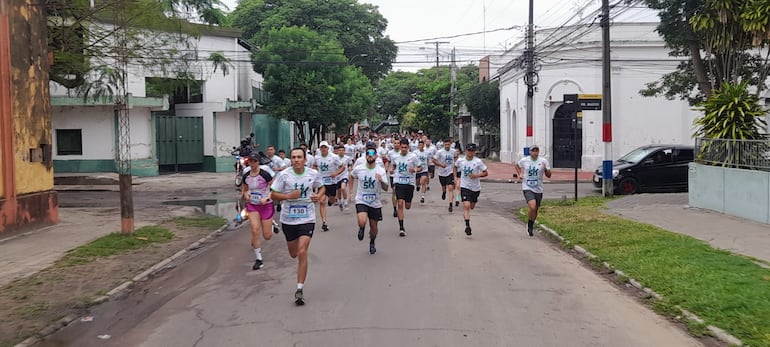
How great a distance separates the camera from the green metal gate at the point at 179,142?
96.1 feet

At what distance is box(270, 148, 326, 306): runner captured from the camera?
24.4 ft

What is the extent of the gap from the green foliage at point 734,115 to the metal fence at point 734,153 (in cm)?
28

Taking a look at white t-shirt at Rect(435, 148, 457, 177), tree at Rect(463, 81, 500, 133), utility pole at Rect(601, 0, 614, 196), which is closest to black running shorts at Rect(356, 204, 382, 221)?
white t-shirt at Rect(435, 148, 457, 177)

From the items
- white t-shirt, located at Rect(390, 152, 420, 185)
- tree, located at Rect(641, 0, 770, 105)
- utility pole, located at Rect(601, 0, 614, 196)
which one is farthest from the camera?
utility pole, located at Rect(601, 0, 614, 196)

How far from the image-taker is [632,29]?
3144cm

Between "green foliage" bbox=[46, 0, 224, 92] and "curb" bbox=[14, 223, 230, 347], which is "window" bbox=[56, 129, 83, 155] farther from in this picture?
"curb" bbox=[14, 223, 230, 347]

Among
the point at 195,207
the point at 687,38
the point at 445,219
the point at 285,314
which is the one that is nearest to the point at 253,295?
the point at 285,314

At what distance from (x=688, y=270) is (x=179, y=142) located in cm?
2567

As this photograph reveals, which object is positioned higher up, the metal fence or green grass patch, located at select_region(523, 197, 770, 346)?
the metal fence

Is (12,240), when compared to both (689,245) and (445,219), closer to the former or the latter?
(445,219)

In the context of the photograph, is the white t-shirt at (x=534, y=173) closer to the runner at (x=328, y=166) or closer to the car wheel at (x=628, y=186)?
the runner at (x=328, y=166)

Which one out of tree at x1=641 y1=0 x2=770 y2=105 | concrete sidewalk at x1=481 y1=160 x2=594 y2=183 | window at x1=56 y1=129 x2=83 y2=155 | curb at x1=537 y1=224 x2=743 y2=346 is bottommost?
curb at x1=537 y1=224 x2=743 y2=346

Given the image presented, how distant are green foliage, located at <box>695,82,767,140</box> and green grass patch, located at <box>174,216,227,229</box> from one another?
37.0ft

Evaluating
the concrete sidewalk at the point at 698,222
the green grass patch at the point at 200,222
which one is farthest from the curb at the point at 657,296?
the green grass patch at the point at 200,222
